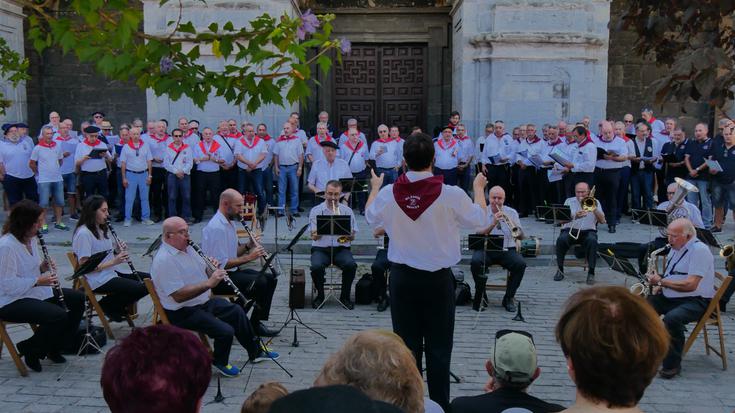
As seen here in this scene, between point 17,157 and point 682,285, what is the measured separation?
37.9ft

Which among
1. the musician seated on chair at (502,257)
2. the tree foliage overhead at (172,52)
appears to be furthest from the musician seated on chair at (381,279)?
the tree foliage overhead at (172,52)

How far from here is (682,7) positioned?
3221 millimetres

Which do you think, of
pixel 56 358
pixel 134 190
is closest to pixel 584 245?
pixel 56 358

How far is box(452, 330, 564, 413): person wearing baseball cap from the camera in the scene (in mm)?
3811

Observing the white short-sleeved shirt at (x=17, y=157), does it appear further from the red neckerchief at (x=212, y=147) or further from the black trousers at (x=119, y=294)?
the black trousers at (x=119, y=294)

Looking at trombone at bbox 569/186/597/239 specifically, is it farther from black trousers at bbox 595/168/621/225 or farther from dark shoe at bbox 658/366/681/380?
dark shoe at bbox 658/366/681/380

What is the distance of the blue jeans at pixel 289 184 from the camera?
14414mm

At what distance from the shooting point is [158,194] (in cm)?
1427

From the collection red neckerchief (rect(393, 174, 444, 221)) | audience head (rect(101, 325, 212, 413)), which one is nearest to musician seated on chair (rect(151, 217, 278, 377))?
red neckerchief (rect(393, 174, 444, 221))

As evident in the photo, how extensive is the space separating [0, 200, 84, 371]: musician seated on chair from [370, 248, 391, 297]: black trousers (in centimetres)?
365

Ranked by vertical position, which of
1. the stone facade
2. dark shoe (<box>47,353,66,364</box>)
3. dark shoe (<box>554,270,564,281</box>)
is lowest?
dark shoe (<box>47,353,66,364</box>)

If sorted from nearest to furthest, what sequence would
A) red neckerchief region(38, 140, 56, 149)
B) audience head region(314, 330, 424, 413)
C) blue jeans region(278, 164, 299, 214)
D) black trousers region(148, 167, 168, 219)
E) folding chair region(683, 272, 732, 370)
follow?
audience head region(314, 330, 424, 413) < folding chair region(683, 272, 732, 370) < red neckerchief region(38, 140, 56, 149) < black trousers region(148, 167, 168, 219) < blue jeans region(278, 164, 299, 214)

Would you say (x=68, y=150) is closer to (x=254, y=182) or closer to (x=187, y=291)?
(x=254, y=182)

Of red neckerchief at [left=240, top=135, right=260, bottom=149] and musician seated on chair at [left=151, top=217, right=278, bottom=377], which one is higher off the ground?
red neckerchief at [left=240, top=135, right=260, bottom=149]
